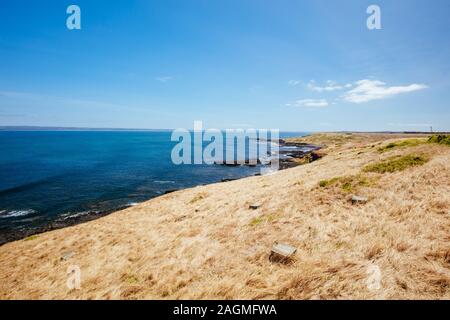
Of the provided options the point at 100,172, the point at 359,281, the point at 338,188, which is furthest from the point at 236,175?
the point at 359,281

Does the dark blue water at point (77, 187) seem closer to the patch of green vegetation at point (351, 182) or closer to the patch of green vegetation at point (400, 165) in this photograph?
the patch of green vegetation at point (351, 182)

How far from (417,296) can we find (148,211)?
68.6 feet

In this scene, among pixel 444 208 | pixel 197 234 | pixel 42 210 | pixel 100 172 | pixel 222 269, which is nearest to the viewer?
pixel 222 269


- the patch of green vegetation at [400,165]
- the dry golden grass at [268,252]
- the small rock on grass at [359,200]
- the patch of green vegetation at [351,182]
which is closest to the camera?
the dry golden grass at [268,252]

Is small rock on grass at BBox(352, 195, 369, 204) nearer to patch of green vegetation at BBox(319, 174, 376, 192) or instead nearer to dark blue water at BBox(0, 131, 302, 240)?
patch of green vegetation at BBox(319, 174, 376, 192)

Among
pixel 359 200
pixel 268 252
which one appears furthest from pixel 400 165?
pixel 268 252

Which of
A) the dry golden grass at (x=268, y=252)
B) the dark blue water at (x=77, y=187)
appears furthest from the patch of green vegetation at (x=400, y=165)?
the dark blue water at (x=77, y=187)

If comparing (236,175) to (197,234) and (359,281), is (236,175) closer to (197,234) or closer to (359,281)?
(197,234)

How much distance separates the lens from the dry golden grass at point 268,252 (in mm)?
6473

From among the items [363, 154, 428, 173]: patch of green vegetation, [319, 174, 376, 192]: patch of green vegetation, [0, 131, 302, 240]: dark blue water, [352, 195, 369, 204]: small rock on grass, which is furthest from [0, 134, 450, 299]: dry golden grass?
[0, 131, 302, 240]: dark blue water

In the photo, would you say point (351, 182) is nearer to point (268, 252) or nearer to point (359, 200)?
point (359, 200)

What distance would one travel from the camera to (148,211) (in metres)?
22.2

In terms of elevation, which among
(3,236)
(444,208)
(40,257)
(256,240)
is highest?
(444,208)

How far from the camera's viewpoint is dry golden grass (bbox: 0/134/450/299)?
6473 millimetres
